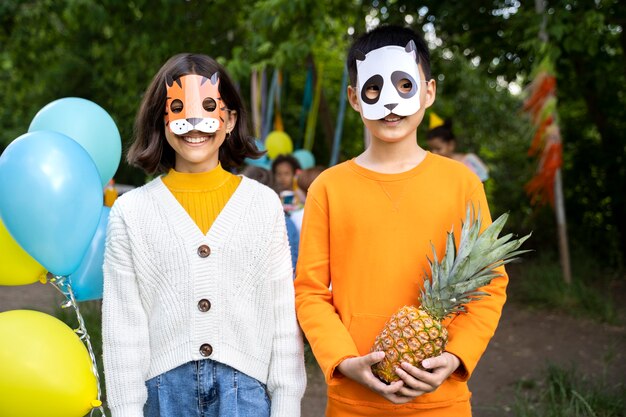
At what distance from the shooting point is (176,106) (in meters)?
2.33

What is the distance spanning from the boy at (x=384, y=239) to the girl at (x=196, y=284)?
0.43 ft

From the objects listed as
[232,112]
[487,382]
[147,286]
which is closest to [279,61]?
[487,382]

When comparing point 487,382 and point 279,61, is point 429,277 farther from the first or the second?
point 279,61

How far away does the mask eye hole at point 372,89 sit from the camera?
2260mm

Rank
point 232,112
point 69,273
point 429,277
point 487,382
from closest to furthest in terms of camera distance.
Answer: point 429,277
point 232,112
point 69,273
point 487,382

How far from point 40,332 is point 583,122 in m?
8.17

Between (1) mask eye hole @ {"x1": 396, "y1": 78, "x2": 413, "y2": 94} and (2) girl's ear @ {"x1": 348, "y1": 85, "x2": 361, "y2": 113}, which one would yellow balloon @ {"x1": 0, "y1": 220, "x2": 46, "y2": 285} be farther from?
(1) mask eye hole @ {"x1": 396, "y1": 78, "x2": 413, "y2": 94}

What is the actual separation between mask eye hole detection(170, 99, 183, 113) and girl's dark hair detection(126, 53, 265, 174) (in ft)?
0.15

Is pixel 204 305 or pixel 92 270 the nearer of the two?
pixel 204 305

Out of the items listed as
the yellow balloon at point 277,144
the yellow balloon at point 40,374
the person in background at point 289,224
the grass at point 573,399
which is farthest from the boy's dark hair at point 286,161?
the yellow balloon at point 40,374

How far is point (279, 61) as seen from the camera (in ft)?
21.3

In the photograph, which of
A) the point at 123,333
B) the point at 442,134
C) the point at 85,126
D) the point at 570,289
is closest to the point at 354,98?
the point at 123,333

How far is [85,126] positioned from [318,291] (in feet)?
4.66

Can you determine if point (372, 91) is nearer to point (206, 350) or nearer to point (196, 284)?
point (196, 284)
